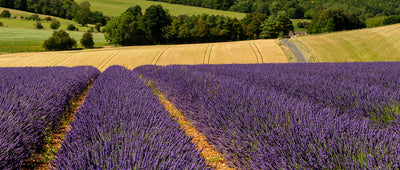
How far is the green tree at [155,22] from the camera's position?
140 feet

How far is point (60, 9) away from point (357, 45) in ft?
229

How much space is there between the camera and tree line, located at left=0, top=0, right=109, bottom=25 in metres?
62.2

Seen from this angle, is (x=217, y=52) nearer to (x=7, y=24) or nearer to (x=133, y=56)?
(x=133, y=56)

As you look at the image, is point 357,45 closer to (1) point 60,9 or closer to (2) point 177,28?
(2) point 177,28

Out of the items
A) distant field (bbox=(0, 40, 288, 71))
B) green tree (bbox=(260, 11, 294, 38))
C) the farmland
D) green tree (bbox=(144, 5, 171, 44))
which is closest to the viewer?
the farmland

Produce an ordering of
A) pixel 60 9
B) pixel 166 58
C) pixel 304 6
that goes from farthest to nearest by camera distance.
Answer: pixel 304 6 < pixel 60 9 < pixel 166 58

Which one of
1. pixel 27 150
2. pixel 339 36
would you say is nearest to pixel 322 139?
pixel 27 150

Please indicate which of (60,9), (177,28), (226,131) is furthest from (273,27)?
(60,9)

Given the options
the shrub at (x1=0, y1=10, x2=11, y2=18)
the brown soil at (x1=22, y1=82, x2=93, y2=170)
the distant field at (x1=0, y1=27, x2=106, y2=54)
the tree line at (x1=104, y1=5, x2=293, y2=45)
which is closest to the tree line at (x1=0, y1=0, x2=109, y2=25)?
the shrub at (x1=0, y1=10, x2=11, y2=18)

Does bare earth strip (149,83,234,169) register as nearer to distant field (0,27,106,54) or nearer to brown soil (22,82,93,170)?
brown soil (22,82,93,170)

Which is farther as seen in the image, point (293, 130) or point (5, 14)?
point (5, 14)

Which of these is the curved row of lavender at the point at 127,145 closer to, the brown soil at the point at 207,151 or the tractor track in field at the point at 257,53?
the brown soil at the point at 207,151

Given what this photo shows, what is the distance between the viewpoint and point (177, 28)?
44781 mm

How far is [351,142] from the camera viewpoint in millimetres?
2160
